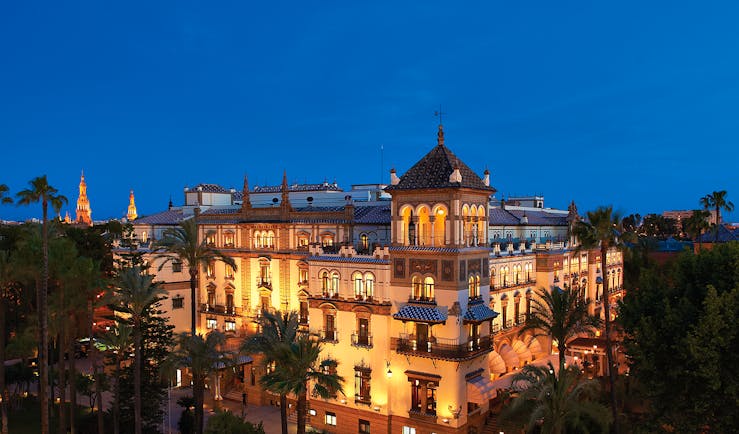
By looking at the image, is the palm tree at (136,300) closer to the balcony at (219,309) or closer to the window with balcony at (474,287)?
the balcony at (219,309)

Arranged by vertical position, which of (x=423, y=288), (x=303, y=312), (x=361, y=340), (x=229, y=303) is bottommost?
(x=361, y=340)

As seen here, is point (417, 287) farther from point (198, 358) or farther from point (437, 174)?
point (198, 358)

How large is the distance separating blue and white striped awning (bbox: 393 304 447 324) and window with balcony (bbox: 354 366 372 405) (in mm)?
5133

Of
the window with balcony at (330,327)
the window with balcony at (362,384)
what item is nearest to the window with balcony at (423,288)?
the window with balcony at (362,384)

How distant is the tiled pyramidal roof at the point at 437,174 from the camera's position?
34.7 meters

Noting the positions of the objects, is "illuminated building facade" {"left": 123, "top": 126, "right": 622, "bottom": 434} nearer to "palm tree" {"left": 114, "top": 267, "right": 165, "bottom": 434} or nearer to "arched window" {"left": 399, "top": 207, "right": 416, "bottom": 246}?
"arched window" {"left": 399, "top": 207, "right": 416, "bottom": 246}

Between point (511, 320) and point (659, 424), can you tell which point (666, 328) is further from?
point (511, 320)

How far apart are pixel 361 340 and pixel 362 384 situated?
3.08 metres

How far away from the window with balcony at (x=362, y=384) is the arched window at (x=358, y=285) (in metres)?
5.10

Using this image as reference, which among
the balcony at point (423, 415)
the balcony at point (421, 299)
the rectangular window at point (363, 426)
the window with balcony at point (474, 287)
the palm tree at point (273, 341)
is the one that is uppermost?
the window with balcony at point (474, 287)

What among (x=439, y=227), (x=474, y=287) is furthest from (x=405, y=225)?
(x=474, y=287)

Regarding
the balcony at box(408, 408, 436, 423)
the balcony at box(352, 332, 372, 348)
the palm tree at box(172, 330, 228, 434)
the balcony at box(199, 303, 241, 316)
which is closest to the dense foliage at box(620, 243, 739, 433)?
the balcony at box(408, 408, 436, 423)

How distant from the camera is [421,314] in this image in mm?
33781

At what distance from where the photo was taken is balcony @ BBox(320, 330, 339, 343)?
3825cm
